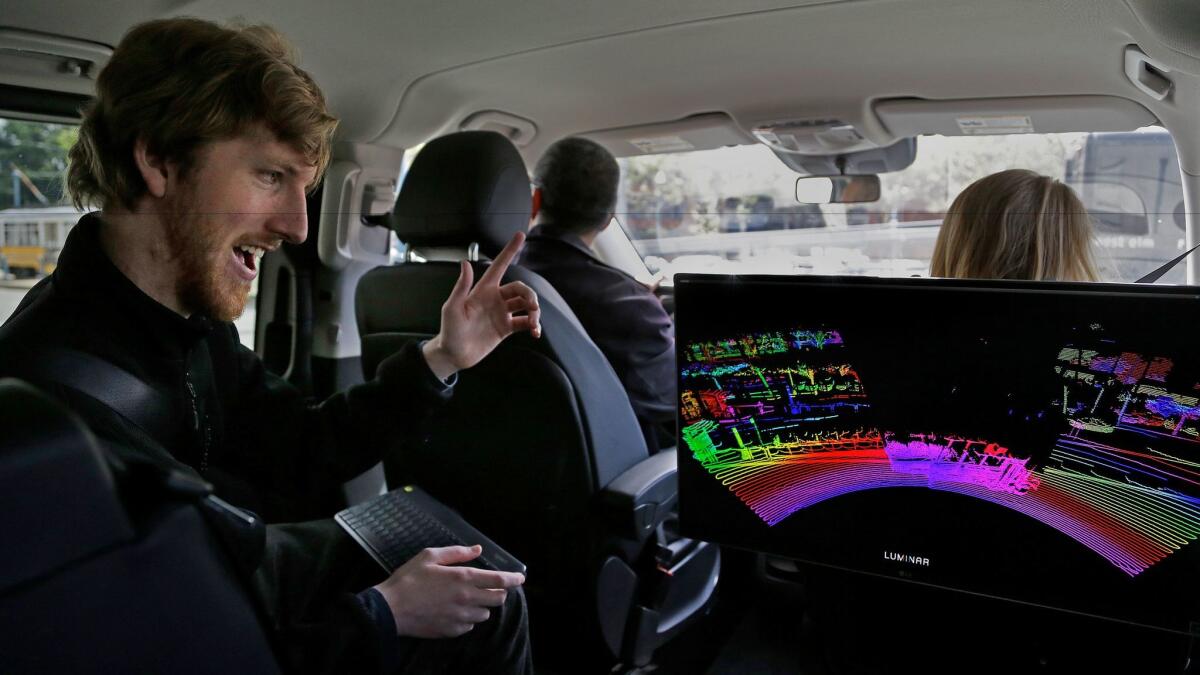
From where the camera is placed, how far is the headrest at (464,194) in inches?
72.7

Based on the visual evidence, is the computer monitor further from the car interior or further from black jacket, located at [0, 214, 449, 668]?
black jacket, located at [0, 214, 449, 668]

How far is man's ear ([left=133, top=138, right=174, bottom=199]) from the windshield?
714 mm

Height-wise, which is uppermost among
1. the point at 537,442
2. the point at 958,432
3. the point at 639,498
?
the point at 958,432

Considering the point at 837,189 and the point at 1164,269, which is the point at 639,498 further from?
the point at 1164,269

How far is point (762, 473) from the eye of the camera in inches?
46.5

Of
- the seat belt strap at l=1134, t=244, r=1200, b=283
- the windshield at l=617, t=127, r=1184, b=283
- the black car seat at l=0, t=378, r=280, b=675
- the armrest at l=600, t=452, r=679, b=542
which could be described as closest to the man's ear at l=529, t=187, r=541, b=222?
the windshield at l=617, t=127, r=1184, b=283

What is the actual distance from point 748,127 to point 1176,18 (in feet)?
3.77

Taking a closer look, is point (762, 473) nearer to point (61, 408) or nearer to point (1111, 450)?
point (1111, 450)

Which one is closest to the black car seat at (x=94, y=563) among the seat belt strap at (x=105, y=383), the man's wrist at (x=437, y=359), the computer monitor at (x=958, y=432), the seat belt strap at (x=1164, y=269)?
the seat belt strap at (x=105, y=383)

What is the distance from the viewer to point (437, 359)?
149cm

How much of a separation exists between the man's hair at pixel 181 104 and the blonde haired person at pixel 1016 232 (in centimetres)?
98

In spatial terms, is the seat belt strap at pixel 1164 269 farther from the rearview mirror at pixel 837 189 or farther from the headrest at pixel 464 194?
the headrest at pixel 464 194

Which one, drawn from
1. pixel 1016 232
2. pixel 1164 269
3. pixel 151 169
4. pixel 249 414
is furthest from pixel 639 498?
pixel 151 169

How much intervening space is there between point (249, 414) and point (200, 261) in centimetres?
59
